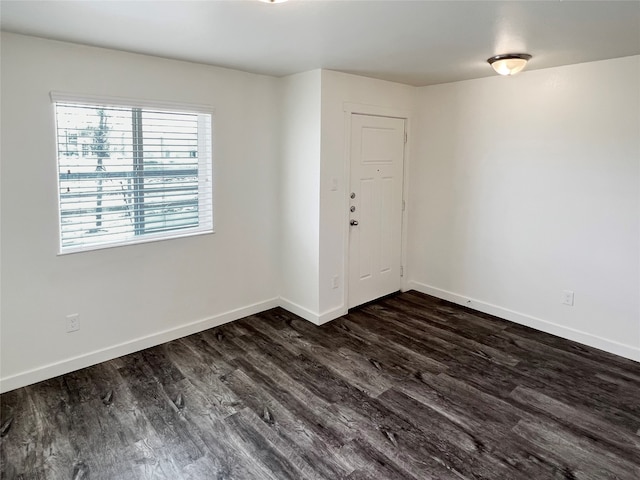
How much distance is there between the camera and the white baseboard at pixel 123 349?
2.78 m

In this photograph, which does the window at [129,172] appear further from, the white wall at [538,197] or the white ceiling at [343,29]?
the white wall at [538,197]

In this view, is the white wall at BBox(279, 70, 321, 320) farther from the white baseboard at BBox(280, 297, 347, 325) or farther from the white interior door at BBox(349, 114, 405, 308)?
the white interior door at BBox(349, 114, 405, 308)

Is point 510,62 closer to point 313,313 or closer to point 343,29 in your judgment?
point 343,29

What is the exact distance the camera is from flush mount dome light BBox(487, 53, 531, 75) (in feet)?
9.61

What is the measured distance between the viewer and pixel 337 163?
12.3 ft

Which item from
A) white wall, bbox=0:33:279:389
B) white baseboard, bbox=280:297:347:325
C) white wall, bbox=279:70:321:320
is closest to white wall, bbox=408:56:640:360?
white baseboard, bbox=280:297:347:325

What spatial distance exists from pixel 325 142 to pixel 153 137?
4.61ft

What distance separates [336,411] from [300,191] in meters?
2.00

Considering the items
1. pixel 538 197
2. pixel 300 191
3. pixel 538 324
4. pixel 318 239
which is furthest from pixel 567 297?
pixel 300 191

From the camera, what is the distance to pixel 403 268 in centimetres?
470

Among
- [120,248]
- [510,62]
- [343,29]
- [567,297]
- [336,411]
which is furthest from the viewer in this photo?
[567,297]

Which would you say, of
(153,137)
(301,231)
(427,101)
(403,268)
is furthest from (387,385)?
(427,101)

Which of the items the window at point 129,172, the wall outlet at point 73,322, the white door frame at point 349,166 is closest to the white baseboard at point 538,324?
the white door frame at point 349,166

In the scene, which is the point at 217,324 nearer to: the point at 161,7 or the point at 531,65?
the point at 161,7
